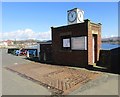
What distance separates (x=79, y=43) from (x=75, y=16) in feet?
9.79

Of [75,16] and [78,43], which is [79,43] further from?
[75,16]

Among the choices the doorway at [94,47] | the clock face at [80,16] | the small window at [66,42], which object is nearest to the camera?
the doorway at [94,47]

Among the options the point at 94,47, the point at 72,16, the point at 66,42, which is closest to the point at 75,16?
the point at 72,16

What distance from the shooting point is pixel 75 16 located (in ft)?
48.5

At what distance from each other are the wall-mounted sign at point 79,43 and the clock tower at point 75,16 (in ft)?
6.34

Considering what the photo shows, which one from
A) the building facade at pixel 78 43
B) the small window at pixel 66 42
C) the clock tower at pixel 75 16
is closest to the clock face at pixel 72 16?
the clock tower at pixel 75 16

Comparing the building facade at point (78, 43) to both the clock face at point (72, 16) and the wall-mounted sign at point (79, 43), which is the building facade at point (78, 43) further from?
the clock face at point (72, 16)

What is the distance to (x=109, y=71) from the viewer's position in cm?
1095

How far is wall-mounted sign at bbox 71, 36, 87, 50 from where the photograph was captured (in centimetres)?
1296

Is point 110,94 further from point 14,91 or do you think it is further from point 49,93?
point 14,91

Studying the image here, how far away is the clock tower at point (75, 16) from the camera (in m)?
14.7

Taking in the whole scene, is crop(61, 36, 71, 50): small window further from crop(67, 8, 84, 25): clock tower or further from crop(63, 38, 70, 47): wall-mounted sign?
crop(67, 8, 84, 25): clock tower

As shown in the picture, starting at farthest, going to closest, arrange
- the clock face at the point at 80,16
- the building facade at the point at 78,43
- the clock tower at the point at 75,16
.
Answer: the clock face at the point at 80,16 → the clock tower at the point at 75,16 → the building facade at the point at 78,43

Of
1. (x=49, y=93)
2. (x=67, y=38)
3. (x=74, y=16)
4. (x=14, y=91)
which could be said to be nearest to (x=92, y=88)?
(x=49, y=93)
